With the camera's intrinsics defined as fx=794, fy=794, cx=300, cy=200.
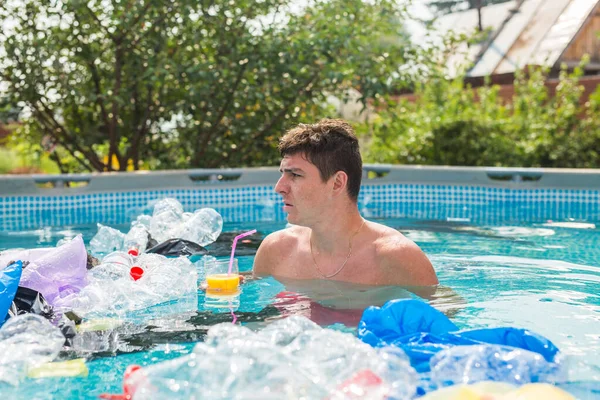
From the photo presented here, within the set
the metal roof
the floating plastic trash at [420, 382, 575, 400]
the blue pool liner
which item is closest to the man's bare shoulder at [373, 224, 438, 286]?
the floating plastic trash at [420, 382, 575, 400]

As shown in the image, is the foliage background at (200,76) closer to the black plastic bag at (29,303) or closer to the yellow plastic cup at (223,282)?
the yellow plastic cup at (223,282)

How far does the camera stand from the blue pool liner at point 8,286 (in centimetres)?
328

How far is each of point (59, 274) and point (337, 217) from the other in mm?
1402

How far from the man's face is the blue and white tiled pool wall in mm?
4040

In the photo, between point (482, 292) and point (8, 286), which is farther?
point (482, 292)

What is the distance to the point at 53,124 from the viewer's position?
391 inches

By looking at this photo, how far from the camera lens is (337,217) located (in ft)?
12.8

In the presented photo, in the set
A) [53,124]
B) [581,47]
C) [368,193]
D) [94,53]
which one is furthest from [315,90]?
[581,47]

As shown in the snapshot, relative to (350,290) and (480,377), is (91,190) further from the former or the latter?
(480,377)

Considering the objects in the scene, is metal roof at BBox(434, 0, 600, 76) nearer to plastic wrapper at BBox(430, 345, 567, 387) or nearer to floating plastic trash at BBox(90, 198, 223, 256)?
floating plastic trash at BBox(90, 198, 223, 256)

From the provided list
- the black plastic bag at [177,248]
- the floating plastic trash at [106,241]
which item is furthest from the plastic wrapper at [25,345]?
the floating plastic trash at [106,241]

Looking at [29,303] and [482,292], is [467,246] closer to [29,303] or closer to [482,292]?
[482,292]

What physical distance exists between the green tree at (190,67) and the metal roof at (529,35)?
12686 mm

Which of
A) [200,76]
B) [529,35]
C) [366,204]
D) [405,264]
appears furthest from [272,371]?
[529,35]
